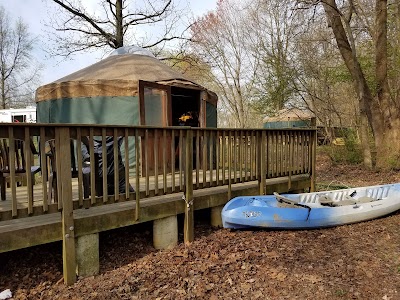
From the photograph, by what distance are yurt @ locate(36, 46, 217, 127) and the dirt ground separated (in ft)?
9.41

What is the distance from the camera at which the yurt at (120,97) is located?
6.48 m

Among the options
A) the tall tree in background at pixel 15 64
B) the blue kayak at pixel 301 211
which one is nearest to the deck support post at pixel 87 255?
the blue kayak at pixel 301 211

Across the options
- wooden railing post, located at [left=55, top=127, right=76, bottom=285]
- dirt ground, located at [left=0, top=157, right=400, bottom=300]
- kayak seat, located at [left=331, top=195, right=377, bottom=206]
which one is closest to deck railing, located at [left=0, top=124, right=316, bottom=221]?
wooden railing post, located at [left=55, top=127, right=76, bottom=285]

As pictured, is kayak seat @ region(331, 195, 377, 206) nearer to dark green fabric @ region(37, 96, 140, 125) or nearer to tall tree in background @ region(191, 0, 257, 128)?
dark green fabric @ region(37, 96, 140, 125)

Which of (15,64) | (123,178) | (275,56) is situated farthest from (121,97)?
(15,64)

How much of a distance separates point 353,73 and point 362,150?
7.77ft

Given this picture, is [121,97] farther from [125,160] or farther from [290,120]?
[290,120]

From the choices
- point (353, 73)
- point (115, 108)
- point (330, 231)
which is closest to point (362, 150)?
point (353, 73)

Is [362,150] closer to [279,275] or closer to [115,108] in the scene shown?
[115,108]

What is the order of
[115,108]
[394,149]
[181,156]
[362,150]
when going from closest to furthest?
[181,156], [115,108], [394,149], [362,150]

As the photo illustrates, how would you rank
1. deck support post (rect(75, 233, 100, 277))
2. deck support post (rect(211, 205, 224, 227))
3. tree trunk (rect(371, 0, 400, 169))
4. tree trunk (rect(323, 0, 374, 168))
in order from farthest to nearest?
tree trunk (rect(323, 0, 374, 168)), tree trunk (rect(371, 0, 400, 169)), deck support post (rect(211, 205, 224, 227)), deck support post (rect(75, 233, 100, 277))

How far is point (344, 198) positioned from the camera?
5.03 meters

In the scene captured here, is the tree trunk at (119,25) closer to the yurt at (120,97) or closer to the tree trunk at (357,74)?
the yurt at (120,97)

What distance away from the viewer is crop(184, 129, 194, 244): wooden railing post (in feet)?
12.5
